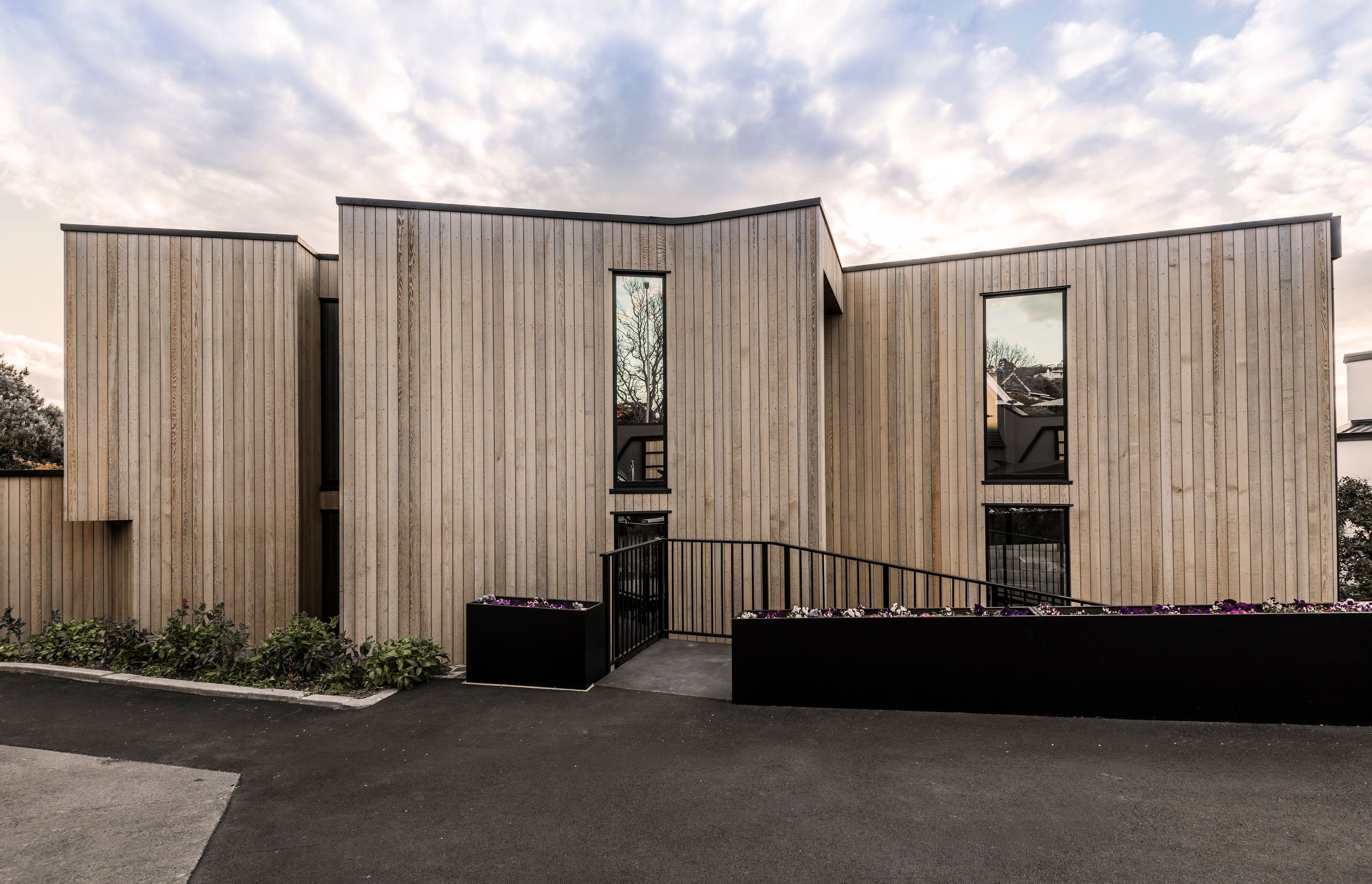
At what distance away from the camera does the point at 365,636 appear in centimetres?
684

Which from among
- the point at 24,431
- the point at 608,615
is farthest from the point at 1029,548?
the point at 24,431

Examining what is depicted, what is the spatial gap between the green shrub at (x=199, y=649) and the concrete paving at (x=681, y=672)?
4.32 meters

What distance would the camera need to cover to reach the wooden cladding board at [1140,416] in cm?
748

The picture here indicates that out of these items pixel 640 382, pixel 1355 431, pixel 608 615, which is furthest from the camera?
pixel 1355 431

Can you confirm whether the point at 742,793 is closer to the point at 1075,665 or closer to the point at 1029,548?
the point at 1075,665

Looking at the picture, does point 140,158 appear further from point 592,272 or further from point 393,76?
point 592,272

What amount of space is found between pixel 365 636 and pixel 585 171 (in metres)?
11.7

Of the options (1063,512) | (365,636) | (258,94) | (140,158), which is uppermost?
(258,94)

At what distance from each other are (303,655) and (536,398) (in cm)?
380

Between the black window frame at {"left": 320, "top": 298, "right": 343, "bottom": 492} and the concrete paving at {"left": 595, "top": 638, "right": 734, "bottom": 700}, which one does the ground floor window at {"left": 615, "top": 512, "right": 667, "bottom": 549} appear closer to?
the concrete paving at {"left": 595, "top": 638, "right": 734, "bottom": 700}

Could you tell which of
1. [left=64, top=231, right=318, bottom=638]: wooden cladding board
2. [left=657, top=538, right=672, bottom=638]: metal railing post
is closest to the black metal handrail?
[left=657, top=538, right=672, bottom=638]: metal railing post

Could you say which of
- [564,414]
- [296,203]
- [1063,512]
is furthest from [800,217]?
[296,203]

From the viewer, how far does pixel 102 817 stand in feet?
11.3

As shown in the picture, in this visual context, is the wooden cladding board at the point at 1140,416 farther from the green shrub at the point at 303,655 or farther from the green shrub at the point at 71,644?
the green shrub at the point at 71,644
